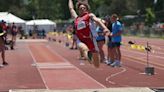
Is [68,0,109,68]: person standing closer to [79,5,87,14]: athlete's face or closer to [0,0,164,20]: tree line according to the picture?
[79,5,87,14]: athlete's face

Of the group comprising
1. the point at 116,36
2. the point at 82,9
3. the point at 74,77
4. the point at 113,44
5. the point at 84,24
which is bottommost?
the point at 74,77

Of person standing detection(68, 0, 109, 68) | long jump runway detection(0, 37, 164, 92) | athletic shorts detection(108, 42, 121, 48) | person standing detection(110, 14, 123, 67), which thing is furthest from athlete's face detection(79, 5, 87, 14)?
athletic shorts detection(108, 42, 121, 48)

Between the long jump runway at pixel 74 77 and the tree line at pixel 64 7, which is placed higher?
the tree line at pixel 64 7

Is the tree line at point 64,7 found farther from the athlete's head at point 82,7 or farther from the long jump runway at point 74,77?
the athlete's head at point 82,7

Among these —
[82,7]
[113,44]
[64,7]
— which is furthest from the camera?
[64,7]

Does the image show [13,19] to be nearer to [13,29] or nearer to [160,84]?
[13,29]

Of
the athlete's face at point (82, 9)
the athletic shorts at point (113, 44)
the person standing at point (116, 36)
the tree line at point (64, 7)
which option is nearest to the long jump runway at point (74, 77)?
the person standing at point (116, 36)

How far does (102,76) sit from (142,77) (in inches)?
52.5

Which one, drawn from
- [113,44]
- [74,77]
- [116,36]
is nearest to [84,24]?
[74,77]

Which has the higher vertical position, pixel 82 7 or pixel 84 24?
pixel 82 7

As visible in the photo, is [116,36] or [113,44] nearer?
[116,36]

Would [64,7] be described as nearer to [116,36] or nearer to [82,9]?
[116,36]

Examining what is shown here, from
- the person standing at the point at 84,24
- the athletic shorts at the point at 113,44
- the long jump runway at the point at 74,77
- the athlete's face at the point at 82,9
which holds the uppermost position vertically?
the athlete's face at the point at 82,9

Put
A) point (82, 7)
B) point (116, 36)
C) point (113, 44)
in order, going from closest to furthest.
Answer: point (82, 7), point (116, 36), point (113, 44)
